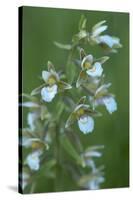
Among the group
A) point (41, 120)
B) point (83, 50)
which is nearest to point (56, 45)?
point (83, 50)

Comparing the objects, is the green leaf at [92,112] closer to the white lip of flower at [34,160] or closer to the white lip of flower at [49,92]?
the white lip of flower at [49,92]

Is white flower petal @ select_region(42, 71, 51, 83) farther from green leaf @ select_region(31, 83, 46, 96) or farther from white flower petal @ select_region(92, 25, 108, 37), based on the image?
white flower petal @ select_region(92, 25, 108, 37)

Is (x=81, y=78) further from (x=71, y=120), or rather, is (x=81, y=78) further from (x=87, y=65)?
(x=71, y=120)

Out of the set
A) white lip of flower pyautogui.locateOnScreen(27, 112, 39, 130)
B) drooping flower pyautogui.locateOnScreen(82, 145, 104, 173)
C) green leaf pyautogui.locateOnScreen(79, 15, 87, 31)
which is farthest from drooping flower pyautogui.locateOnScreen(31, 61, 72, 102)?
drooping flower pyautogui.locateOnScreen(82, 145, 104, 173)

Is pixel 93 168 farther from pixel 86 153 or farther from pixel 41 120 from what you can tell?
pixel 41 120

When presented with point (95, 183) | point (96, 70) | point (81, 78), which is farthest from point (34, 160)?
point (96, 70)
